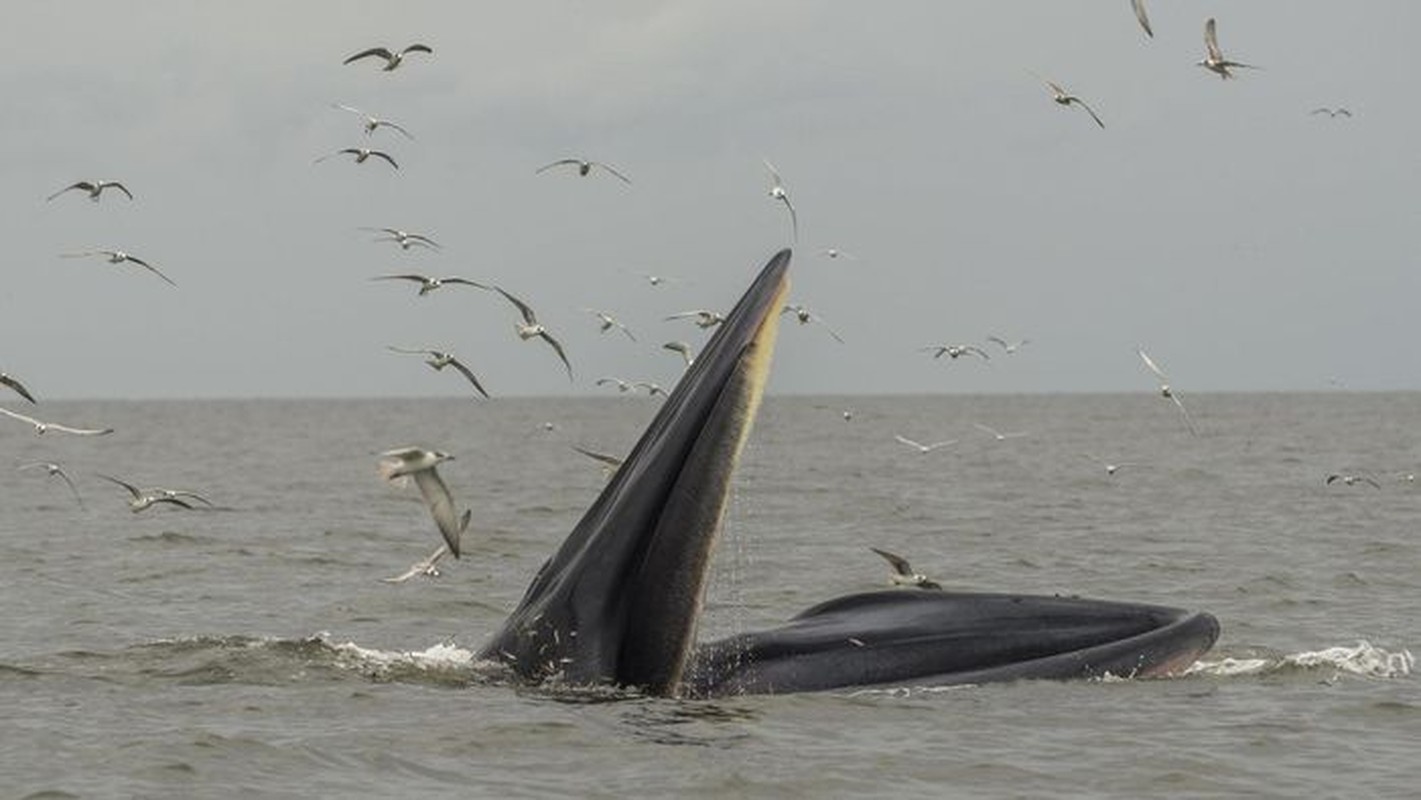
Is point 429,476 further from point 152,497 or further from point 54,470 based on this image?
point 54,470

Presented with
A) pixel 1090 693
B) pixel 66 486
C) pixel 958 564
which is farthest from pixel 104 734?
pixel 66 486

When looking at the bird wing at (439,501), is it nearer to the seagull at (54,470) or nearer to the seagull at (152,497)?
the seagull at (152,497)

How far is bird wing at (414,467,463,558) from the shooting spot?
525 inches

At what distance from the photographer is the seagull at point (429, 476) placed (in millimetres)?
12844

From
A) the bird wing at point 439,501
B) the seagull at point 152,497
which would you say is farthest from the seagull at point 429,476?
the seagull at point 152,497

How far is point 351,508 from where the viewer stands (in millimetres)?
44125

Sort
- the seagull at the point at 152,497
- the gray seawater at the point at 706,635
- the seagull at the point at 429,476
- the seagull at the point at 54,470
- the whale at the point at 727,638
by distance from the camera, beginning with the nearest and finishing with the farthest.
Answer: the whale at the point at 727,638 → the gray seawater at the point at 706,635 → the seagull at the point at 429,476 → the seagull at the point at 152,497 → the seagull at the point at 54,470

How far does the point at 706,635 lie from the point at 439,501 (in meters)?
4.07

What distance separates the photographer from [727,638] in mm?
12625

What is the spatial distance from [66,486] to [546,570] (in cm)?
4725

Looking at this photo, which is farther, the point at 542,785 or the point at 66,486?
the point at 66,486

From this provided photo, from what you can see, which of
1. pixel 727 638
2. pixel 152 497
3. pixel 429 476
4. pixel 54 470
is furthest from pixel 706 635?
pixel 54 470

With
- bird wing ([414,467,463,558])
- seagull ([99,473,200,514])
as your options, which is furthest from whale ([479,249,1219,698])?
seagull ([99,473,200,514])

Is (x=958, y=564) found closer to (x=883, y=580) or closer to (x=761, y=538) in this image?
(x=883, y=580)
